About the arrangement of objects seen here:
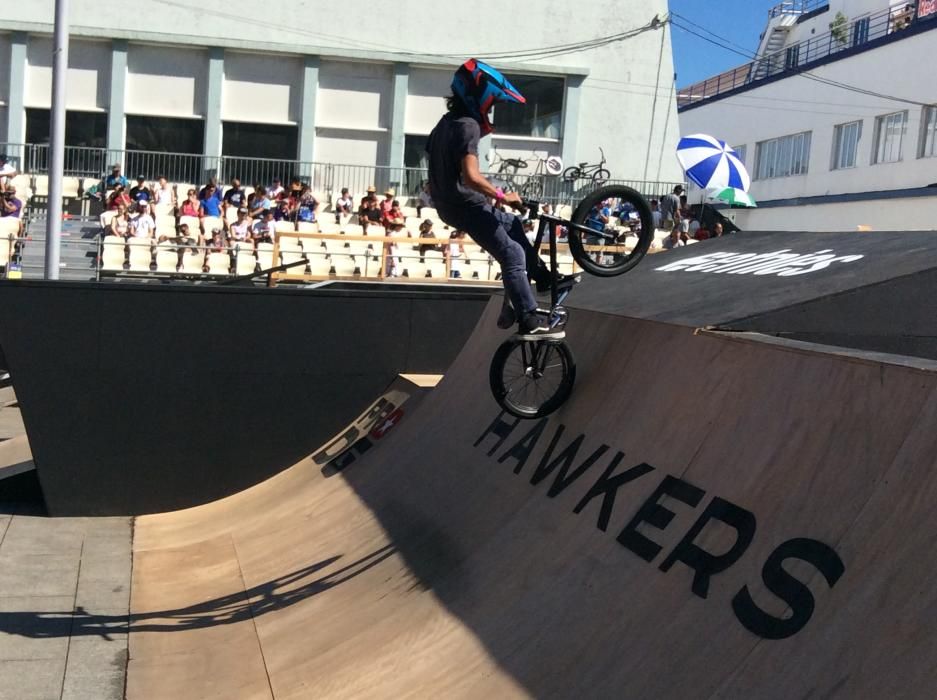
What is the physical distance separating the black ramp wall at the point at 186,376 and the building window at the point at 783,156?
102ft

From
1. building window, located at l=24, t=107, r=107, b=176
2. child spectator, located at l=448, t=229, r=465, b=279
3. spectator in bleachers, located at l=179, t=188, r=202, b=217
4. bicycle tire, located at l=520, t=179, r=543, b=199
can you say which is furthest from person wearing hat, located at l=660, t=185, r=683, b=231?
building window, located at l=24, t=107, r=107, b=176

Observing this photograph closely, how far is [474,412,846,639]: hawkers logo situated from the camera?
133 inches

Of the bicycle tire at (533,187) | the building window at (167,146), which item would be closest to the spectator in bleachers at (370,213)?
the building window at (167,146)

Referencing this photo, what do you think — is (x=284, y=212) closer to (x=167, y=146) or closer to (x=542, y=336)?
(x=167, y=146)

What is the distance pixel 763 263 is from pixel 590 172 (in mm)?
21312

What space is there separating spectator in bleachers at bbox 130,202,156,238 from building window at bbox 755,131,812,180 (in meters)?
26.9

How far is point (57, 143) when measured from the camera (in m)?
13.0

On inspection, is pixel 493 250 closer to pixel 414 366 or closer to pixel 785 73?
pixel 414 366

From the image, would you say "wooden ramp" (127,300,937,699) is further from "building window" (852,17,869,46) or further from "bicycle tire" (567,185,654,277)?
"building window" (852,17,869,46)

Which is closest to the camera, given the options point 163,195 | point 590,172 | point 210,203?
point 210,203

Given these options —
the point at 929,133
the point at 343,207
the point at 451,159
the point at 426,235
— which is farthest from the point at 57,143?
the point at 929,133

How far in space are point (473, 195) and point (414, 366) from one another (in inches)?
169

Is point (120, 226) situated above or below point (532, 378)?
→ above

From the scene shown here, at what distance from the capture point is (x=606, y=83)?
2827cm
